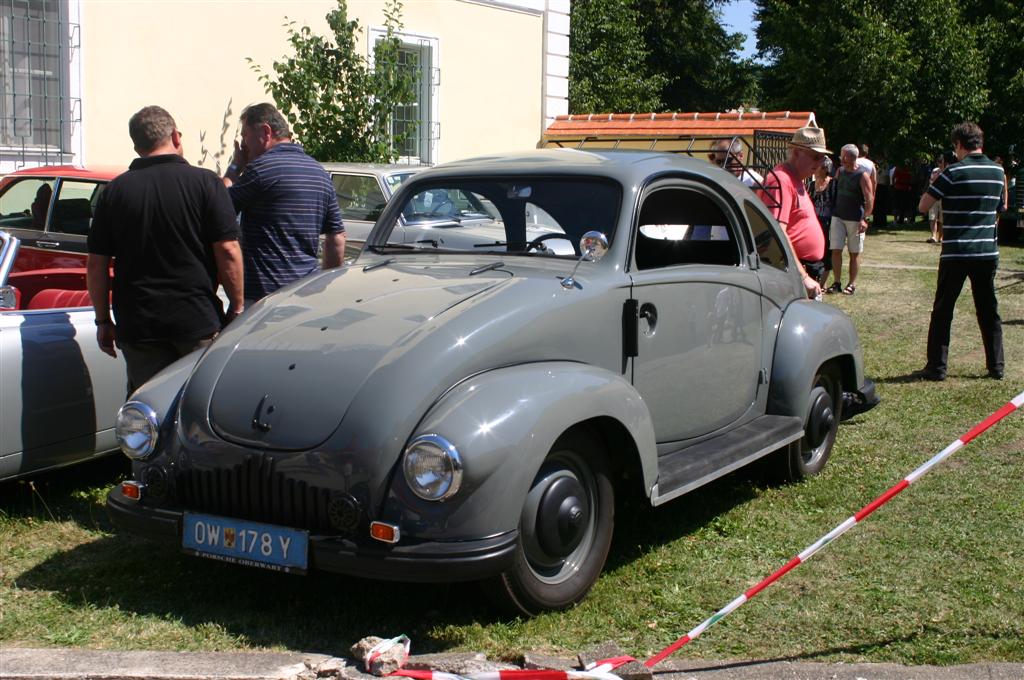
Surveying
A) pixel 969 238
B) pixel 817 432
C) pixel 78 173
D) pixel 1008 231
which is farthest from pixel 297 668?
pixel 1008 231

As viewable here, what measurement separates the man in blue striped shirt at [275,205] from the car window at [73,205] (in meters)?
2.12

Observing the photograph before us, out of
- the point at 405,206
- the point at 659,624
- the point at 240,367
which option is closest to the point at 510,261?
the point at 405,206

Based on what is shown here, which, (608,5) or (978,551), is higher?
(608,5)

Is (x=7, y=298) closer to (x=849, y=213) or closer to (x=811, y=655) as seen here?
(x=811, y=655)

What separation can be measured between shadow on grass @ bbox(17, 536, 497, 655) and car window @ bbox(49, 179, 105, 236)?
3.42m

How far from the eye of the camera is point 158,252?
528 cm

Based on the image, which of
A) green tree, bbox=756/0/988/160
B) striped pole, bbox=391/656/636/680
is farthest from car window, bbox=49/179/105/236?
green tree, bbox=756/0/988/160

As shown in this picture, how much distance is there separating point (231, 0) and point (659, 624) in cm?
1091

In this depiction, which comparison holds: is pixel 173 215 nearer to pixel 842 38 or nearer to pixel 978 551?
pixel 978 551

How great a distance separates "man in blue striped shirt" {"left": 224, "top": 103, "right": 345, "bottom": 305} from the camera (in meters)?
6.00

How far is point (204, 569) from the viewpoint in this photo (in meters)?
4.77

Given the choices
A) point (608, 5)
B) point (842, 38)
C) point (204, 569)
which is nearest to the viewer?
point (204, 569)

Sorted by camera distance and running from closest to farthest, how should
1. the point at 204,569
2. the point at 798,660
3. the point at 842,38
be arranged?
the point at 798,660
the point at 204,569
the point at 842,38

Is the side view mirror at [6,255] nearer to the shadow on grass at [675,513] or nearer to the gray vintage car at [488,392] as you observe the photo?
the gray vintage car at [488,392]
